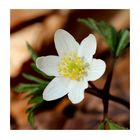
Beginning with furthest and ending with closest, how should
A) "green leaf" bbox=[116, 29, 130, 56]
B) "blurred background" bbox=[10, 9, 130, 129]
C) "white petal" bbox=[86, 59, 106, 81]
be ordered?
"blurred background" bbox=[10, 9, 130, 129] < "green leaf" bbox=[116, 29, 130, 56] < "white petal" bbox=[86, 59, 106, 81]

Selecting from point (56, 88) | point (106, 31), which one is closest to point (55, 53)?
point (106, 31)

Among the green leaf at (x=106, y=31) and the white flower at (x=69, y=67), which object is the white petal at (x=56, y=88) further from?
the green leaf at (x=106, y=31)

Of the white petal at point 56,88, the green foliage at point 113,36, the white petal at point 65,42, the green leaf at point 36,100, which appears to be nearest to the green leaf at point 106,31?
the green foliage at point 113,36

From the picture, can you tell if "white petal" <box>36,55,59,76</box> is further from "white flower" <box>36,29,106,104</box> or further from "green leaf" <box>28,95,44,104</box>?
"green leaf" <box>28,95,44,104</box>

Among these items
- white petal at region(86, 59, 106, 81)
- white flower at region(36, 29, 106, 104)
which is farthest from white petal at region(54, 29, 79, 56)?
white petal at region(86, 59, 106, 81)
